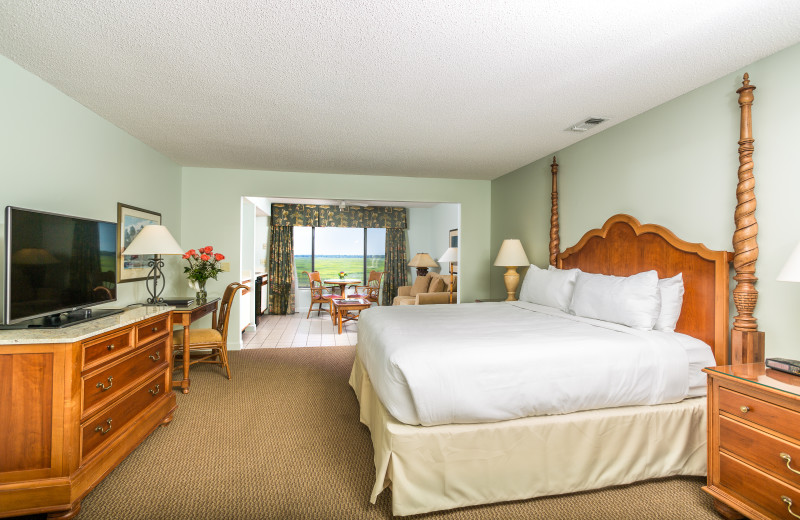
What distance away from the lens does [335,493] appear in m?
2.10

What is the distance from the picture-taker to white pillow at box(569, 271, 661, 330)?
2.58 m

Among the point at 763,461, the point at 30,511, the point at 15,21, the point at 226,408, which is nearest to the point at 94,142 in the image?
the point at 15,21

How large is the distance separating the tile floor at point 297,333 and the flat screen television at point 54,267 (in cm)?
309

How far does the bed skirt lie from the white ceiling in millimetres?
1929

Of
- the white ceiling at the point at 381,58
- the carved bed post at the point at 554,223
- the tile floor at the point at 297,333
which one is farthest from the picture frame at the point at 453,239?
the white ceiling at the point at 381,58

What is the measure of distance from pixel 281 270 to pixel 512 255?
5568 millimetres

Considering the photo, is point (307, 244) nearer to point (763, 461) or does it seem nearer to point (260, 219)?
point (260, 219)

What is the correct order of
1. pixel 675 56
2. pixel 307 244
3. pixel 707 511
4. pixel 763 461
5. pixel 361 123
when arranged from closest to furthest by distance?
1. pixel 763 461
2. pixel 707 511
3. pixel 675 56
4. pixel 361 123
5. pixel 307 244

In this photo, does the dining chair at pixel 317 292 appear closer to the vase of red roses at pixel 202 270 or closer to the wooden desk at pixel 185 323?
the vase of red roses at pixel 202 270

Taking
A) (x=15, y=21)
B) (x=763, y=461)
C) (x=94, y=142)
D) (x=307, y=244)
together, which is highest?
(x=15, y=21)

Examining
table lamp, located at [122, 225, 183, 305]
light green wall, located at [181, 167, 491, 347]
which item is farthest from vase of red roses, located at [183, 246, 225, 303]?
table lamp, located at [122, 225, 183, 305]

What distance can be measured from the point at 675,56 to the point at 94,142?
4.05 m

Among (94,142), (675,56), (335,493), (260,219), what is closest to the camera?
(335,493)

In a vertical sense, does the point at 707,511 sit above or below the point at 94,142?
below
